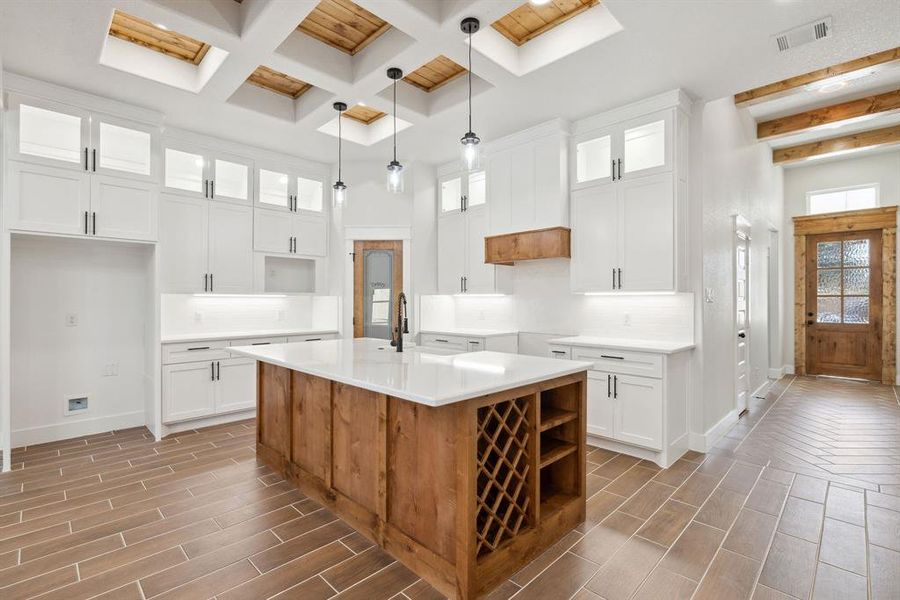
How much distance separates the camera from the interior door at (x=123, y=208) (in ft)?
12.8

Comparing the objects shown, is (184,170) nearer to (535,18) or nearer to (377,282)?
(377,282)

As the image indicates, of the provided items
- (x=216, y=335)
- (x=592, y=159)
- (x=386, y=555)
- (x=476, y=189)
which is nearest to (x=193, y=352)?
(x=216, y=335)

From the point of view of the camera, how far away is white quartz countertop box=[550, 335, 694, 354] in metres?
3.57

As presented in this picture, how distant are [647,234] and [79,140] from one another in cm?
501

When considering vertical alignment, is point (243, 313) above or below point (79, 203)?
below

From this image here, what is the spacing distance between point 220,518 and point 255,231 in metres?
3.35

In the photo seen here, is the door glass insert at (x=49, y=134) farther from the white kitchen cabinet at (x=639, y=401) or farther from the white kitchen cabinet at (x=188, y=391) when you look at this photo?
the white kitchen cabinet at (x=639, y=401)

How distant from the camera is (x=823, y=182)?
703 cm

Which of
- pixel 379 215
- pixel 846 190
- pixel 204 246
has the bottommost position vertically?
pixel 204 246

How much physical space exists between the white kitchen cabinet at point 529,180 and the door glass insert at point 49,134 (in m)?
3.88

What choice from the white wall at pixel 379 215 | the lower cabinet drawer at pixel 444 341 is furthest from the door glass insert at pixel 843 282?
the white wall at pixel 379 215

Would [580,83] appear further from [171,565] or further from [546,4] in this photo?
[171,565]

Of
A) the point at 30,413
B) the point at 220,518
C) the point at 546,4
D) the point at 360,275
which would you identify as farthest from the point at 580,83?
the point at 30,413

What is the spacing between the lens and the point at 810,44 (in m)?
3.00
